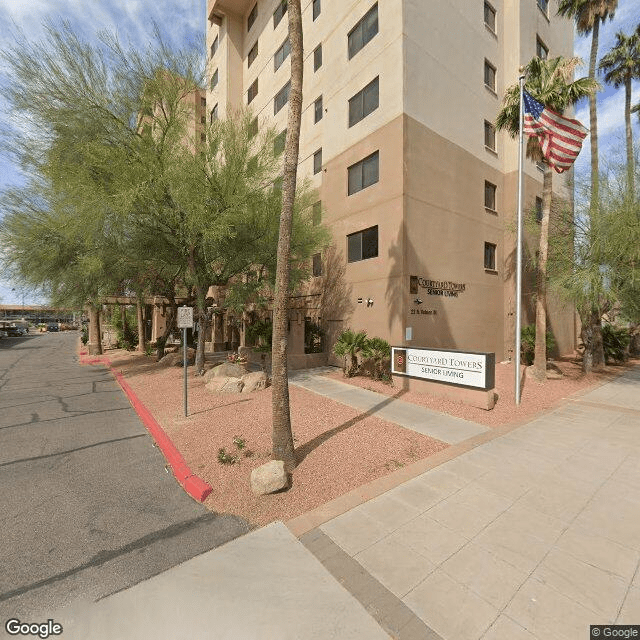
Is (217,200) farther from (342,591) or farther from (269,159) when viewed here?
(342,591)

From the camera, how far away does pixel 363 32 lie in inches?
645

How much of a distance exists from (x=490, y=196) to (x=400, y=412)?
1590 cm

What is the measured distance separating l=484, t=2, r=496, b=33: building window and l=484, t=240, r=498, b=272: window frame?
40.3 ft

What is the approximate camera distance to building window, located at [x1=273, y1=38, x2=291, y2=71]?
2289 cm

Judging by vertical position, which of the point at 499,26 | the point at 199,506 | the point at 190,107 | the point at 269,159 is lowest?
the point at 199,506

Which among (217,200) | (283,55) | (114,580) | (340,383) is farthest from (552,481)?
(283,55)

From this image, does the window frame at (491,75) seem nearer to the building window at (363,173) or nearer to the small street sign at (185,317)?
the building window at (363,173)

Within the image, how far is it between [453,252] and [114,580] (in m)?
17.0

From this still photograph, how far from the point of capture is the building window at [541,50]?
21122 mm

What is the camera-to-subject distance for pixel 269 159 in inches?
531

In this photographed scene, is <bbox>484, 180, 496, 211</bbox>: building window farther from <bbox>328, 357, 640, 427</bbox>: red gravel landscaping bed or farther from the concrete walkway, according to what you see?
the concrete walkway

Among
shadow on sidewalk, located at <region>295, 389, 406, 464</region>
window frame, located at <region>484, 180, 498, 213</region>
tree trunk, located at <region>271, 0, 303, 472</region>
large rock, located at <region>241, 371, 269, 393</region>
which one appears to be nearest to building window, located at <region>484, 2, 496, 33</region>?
window frame, located at <region>484, 180, 498, 213</region>

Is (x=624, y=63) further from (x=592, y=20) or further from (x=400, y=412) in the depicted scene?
(x=400, y=412)

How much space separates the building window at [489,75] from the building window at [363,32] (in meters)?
7.27
